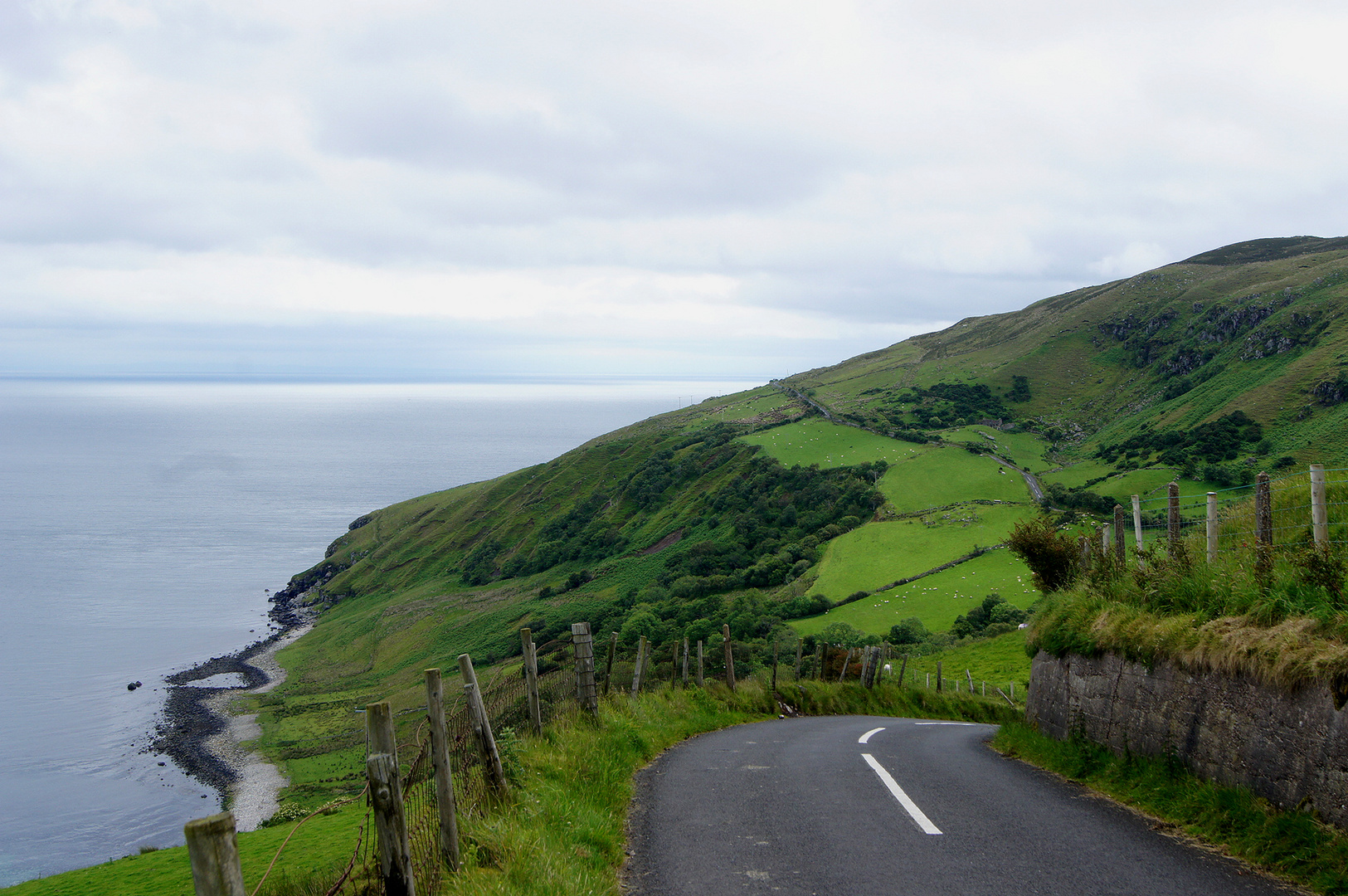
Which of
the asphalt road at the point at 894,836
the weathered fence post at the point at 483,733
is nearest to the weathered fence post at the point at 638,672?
the asphalt road at the point at 894,836

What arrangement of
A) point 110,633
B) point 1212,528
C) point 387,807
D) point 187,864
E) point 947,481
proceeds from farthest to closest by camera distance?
point 947,481, point 110,633, point 187,864, point 1212,528, point 387,807

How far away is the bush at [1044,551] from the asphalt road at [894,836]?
36.5 feet

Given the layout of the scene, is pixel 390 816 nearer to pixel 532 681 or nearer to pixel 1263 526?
pixel 532 681

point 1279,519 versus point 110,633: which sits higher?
point 1279,519

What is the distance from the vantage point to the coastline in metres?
51.2

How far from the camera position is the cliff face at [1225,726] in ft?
22.7

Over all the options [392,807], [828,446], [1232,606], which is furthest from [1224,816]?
[828,446]

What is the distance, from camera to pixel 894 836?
25.4ft

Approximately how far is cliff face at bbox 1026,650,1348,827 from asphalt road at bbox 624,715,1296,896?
0.96 meters

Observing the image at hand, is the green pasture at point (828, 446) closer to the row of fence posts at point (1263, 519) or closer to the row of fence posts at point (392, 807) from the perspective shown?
the row of fence posts at point (1263, 519)

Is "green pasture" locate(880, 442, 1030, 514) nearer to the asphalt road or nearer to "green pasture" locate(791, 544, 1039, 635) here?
"green pasture" locate(791, 544, 1039, 635)

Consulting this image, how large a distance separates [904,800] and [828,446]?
126333 millimetres

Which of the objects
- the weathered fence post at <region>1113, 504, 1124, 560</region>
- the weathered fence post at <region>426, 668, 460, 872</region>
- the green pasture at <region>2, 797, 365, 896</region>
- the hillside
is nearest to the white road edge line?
the weathered fence post at <region>426, 668, 460, 872</region>

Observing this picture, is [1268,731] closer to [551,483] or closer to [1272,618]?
[1272,618]
